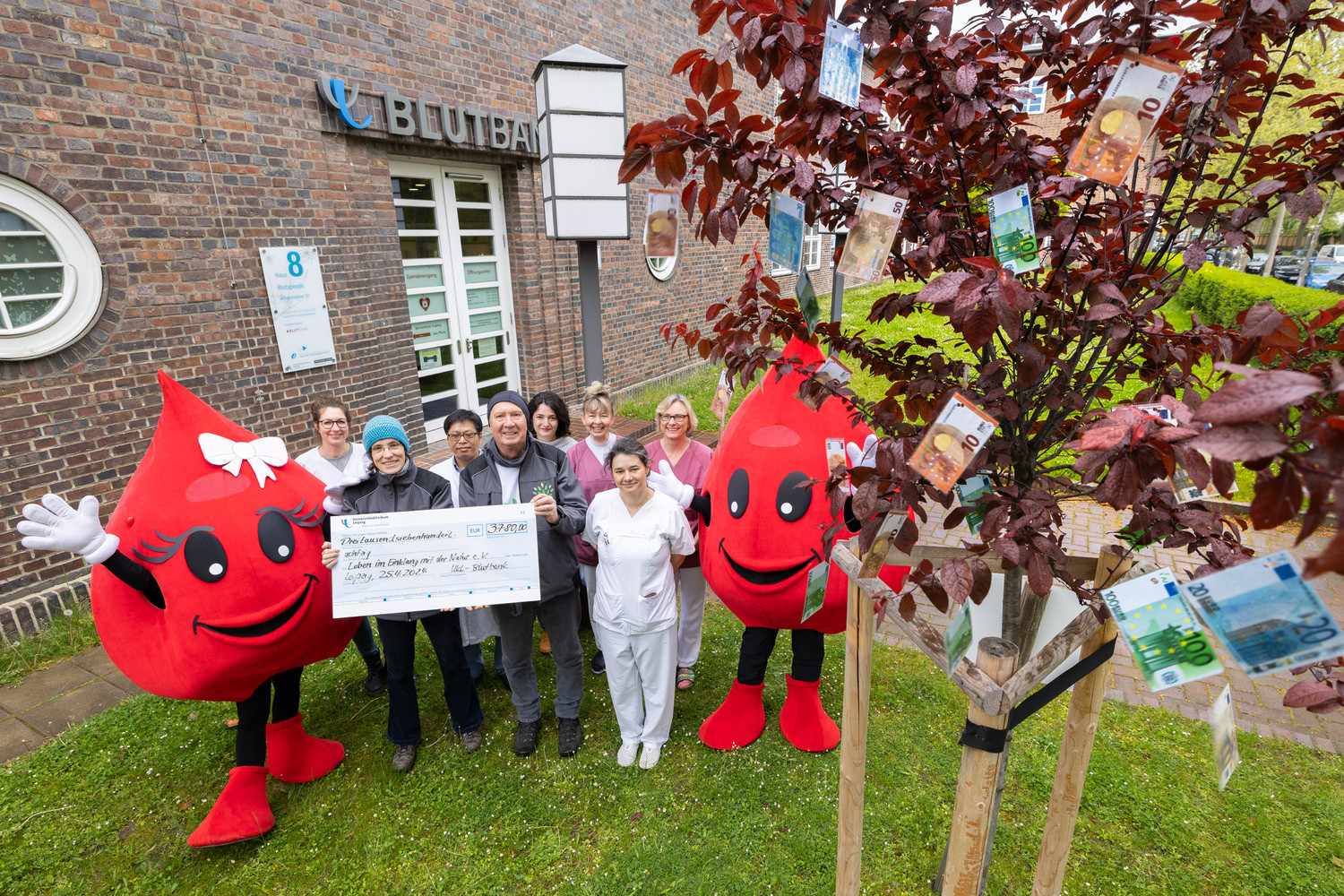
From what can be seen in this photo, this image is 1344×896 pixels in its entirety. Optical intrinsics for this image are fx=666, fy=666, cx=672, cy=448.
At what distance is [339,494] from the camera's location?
10.8ft

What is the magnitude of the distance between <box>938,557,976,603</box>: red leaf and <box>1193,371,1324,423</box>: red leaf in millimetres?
736

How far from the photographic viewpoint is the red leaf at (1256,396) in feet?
2.93

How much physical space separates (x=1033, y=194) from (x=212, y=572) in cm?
332

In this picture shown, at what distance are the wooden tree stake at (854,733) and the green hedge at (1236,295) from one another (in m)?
10.2

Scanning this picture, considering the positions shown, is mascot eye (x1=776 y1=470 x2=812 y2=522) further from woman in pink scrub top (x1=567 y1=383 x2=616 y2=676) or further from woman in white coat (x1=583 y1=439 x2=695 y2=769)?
woman in pink scrub top (x1=567 y1=383 x2=616 y2=676)

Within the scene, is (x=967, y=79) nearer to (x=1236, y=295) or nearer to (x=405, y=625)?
(x=405, y=625)

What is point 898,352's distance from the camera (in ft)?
7.39

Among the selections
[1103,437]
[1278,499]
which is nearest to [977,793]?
[1103,437]

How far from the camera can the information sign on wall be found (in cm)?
572

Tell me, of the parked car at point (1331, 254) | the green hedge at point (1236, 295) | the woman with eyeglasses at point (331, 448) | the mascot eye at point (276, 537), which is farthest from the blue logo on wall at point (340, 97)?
the parked car at point (1331, 254)

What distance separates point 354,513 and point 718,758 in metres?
2.33

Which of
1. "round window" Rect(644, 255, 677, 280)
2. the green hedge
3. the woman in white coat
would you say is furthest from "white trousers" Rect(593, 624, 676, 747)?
the green hedge

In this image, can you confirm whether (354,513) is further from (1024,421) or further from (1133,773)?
(1133,773)

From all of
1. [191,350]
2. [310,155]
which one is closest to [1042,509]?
[191,350]
